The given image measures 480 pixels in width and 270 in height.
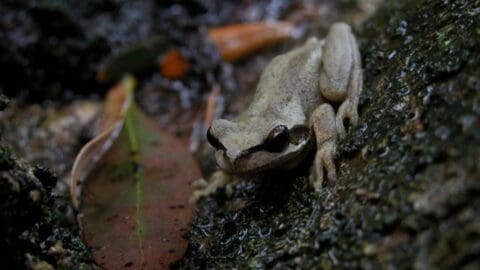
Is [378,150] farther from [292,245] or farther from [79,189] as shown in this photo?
[79,189]

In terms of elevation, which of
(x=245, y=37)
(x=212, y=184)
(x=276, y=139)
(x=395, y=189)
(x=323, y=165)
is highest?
(x=395, y=189)

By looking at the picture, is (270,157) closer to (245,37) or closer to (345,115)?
(345,115)

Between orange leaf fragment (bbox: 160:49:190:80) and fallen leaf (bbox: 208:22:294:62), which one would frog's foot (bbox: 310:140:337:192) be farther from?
orange leaf fragment (bbox: 160:49:190:80)

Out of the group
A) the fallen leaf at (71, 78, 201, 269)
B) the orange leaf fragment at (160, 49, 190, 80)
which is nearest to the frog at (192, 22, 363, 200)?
the fallen leaf at (71, 78, 201, 269)

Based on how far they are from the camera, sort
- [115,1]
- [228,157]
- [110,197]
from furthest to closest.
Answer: [115,1]
[110,197]
[228,157]

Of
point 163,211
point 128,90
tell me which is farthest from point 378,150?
point 128,90

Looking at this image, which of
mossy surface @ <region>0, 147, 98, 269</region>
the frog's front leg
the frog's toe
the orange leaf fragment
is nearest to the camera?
mossy surface @ <region>0, 147, 98, 269</region>

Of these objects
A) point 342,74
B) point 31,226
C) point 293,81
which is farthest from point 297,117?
point 31,226
